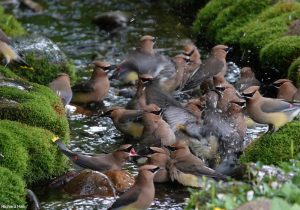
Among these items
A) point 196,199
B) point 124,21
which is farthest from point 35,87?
point 124,21

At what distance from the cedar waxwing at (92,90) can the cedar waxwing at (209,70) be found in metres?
1.19

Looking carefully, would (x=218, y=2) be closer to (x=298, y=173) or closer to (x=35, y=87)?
(x=35, y=87)

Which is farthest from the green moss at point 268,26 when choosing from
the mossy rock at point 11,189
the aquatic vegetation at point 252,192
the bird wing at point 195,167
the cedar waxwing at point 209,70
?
the aquatic vegetation at point 252,192

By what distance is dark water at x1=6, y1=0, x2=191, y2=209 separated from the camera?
406 inches

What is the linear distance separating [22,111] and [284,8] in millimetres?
6196

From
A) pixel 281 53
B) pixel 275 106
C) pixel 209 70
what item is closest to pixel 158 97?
pixel 209 70

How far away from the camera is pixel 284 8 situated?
45.7 ft

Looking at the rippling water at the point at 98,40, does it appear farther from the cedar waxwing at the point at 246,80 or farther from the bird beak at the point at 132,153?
the cedar waxwing at the point at 246,80

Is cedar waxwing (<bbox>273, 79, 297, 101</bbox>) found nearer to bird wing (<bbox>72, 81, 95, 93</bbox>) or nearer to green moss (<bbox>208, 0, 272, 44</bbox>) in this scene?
bird wing (<bbox>72, 81, 95, 93</bbox>)

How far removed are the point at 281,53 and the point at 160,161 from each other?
366 cm

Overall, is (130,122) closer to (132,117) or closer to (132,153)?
(132,117)

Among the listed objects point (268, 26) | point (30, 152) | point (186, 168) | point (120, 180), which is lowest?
point (120, 180)

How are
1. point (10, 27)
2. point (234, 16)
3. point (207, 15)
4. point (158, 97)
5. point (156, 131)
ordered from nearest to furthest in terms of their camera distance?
point (156, 131)
point (158, 97)
point (10, 27)
point (234, 16)
point (207, 15)

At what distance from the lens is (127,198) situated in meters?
7.93
